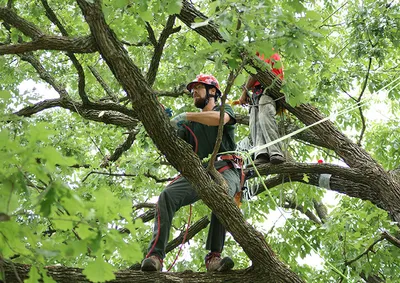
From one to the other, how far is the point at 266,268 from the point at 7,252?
198cm

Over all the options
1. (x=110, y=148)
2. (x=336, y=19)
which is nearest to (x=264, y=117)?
(x=110, y=148)

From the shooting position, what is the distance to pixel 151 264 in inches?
170

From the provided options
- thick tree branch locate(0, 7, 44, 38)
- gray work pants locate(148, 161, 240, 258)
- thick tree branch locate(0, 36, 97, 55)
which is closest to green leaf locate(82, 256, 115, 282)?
gray work pants locate(148, 161, 240, 258)

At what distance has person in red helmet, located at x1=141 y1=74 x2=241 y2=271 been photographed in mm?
4516

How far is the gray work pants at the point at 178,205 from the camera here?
454 centimetres

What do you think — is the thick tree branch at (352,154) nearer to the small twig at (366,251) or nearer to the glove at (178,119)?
the small twig at (366,251)

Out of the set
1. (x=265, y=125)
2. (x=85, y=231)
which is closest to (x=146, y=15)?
(x=85, y=231)

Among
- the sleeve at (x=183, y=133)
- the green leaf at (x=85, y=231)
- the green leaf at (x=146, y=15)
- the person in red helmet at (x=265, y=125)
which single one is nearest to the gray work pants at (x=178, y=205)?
the sleeve at (x=183, y=133)

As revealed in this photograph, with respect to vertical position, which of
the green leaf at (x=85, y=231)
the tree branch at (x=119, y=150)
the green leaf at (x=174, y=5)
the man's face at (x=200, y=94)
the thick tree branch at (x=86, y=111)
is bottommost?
the green leaf at (x=85, y=231)

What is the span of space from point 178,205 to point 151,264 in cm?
58

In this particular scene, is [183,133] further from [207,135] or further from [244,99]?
[244,99]

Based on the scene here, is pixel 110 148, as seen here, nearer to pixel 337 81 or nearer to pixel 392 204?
pixel 337 81

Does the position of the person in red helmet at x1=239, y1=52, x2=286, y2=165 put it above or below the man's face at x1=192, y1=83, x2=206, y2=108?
above

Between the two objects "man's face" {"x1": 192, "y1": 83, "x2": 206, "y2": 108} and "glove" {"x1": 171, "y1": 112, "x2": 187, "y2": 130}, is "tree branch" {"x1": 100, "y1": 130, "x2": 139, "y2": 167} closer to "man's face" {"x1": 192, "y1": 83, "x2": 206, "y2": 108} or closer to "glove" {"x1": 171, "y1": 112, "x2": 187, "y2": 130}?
"man's face" {"x1": 192, "y1": 83, "x2": 206, "y2": 108}
